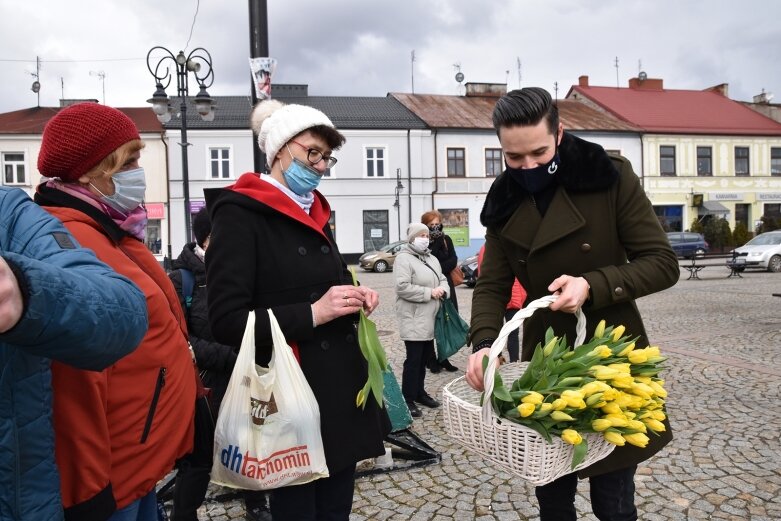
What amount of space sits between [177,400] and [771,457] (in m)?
4.10

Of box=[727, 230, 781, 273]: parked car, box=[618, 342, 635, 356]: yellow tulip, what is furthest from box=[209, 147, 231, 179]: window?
box=[618, 342, 635, 356]: yellow tulip

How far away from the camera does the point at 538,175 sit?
210cm

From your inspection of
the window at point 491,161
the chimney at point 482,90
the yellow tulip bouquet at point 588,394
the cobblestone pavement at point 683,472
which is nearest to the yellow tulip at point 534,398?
the yellow tulip bouquet at point 588,394

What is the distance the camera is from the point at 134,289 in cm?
117

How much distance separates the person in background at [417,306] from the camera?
567 centimetres

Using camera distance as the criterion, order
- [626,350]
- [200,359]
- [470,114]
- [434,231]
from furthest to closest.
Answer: [470,114] → [434,231] → [200,359] → [626,350]

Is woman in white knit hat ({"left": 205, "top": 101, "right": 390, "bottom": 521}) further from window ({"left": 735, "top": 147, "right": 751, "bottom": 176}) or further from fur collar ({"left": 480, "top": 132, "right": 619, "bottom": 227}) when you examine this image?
window ({"left": 735, "top": 147, "right": 751, "bottom": 176})

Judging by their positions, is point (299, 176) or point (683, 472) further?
point (683, 472)

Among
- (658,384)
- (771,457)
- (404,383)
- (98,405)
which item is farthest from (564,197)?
(404,383)

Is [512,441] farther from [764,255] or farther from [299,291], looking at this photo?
[764,255]

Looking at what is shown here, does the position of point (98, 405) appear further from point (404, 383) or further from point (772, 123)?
point (772, 123)

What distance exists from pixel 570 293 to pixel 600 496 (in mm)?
789

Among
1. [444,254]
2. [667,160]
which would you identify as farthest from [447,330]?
[667,160]

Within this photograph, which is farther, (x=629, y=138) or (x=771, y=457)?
(x=629, y=138)
